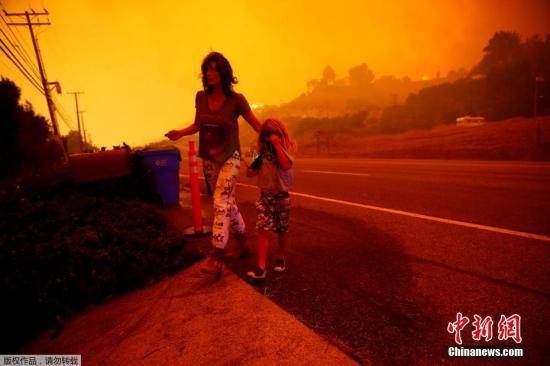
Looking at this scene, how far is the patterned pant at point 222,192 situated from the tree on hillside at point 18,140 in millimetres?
23167

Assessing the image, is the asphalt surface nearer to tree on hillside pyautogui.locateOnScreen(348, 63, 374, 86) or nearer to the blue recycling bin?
the blue recycling bin

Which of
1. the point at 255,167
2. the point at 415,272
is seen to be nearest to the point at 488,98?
the point at 415,272

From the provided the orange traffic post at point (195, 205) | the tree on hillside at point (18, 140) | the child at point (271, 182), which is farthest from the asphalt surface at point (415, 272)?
the tree on hillside at point (18, 140)

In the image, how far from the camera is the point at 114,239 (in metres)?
4.29

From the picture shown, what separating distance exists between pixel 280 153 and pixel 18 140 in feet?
93.7

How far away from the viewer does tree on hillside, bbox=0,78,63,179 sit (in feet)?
75.2

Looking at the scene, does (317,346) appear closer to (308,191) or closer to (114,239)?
(114,239)

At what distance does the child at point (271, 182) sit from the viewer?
10.9 feet

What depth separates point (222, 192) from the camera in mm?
3447

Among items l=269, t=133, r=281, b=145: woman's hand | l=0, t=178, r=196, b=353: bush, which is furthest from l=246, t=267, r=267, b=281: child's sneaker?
l=269, t=133, r=281, b=145: woman's hand

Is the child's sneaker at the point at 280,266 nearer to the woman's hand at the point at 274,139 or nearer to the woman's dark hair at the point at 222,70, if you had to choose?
the woman's hand at the point at 274,139

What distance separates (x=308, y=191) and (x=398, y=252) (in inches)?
176

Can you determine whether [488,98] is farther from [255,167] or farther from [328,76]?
[328,76]

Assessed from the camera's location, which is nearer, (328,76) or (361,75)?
(361,75)
